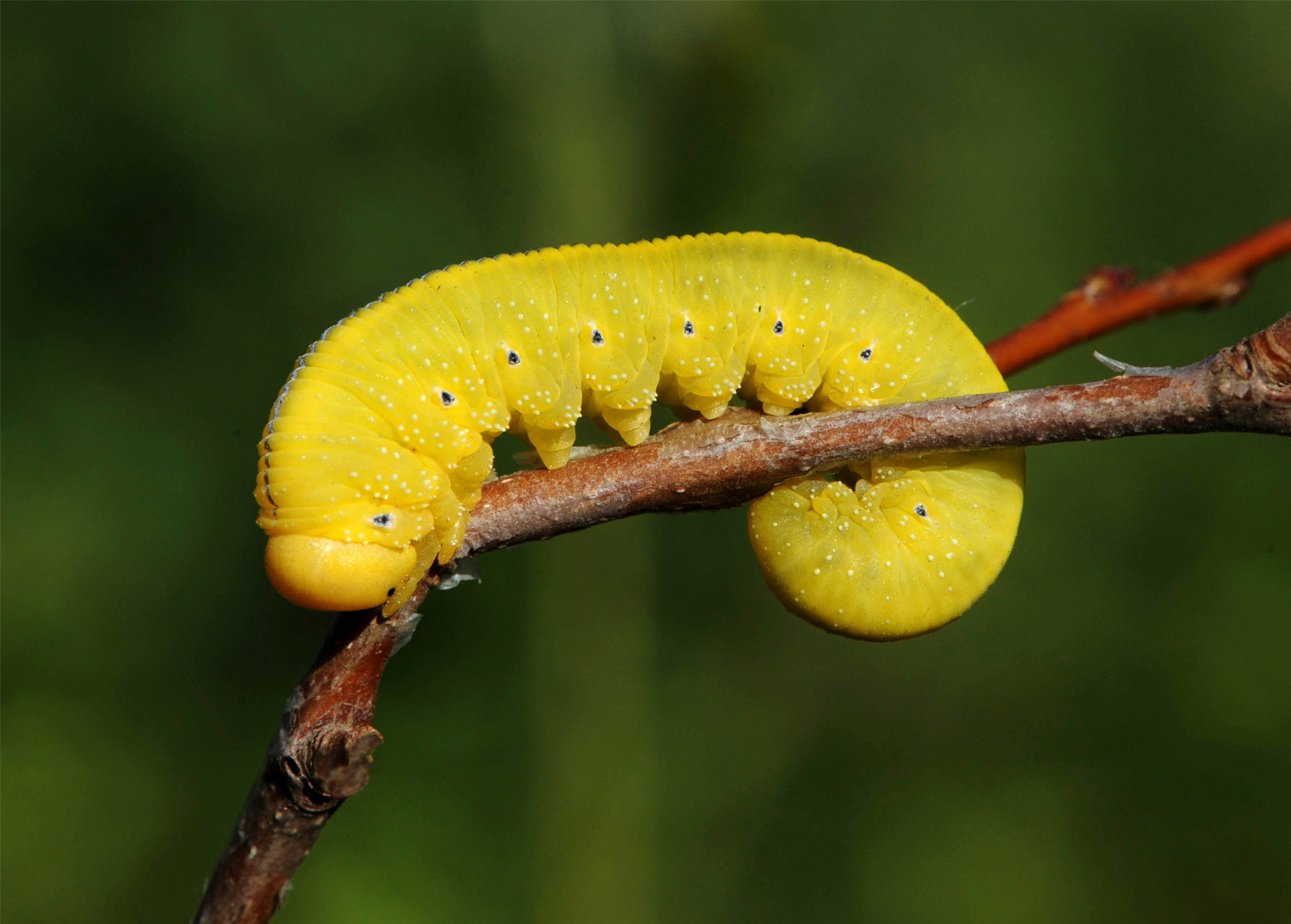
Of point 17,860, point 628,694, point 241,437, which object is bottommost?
point 17,860

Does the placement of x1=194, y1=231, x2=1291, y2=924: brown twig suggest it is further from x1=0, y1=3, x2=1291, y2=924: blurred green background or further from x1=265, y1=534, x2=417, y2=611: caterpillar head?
x1=0, y1=3, x2=1291, y2=924: blurred green background

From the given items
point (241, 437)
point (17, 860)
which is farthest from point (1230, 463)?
point (17, 860)

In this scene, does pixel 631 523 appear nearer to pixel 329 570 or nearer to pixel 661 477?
pixel 661 477

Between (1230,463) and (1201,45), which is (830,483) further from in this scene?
(1201,45)

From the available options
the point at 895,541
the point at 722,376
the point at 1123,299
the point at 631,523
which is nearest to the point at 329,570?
the point at 722,376

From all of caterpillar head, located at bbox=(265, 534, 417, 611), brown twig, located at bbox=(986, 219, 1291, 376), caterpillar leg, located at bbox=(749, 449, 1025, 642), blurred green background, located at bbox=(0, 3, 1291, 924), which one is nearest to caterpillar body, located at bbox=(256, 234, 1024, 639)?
caterpillar leg, located at bbox=(749, 449, 1025, 642)

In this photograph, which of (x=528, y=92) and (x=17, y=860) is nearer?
Result: (x=17, y=860)
